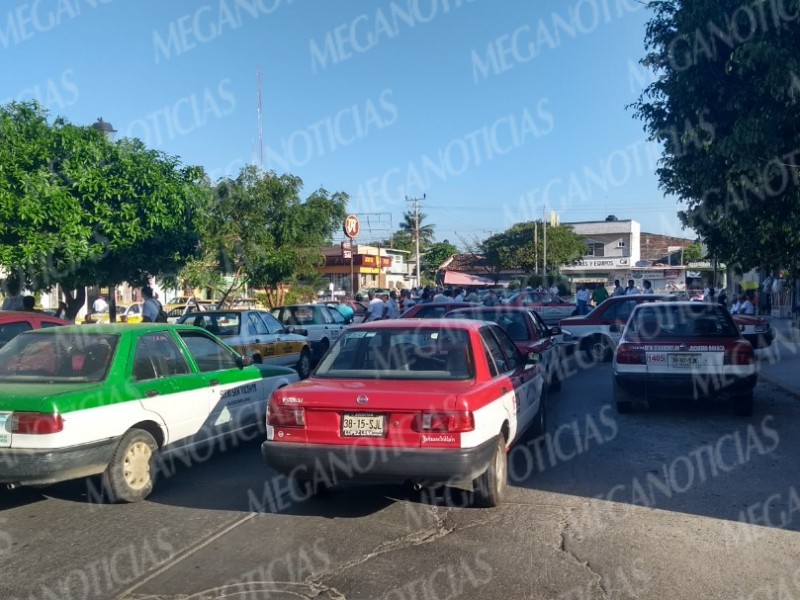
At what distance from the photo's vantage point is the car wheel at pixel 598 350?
53.9ft

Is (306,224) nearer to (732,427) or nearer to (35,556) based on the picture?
(732,427)

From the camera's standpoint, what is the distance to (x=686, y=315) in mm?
10297

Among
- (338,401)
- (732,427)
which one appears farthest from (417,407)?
(732,427)

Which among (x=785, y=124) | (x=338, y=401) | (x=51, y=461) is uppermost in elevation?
(x=785, y=124)

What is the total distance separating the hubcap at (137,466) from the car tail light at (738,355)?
6961mm

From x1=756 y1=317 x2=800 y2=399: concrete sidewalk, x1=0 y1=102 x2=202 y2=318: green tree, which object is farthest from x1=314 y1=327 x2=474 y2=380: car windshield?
x1=756 y1=317 x2=800 y2=399: concrete sidewalk

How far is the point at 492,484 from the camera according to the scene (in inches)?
234

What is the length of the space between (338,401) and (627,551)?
2308 millimetres

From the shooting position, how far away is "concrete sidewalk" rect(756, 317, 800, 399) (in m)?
12.7

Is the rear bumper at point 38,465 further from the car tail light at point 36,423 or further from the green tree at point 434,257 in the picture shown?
the green tree at point 434,257

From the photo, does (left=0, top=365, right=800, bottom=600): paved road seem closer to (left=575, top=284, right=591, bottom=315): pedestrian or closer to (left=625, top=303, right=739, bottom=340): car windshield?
(left=625, top=303, right=739, bottom=340): car windshield

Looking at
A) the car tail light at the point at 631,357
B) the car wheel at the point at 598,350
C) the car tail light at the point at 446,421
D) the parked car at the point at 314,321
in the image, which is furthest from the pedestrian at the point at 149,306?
the car tail light at the point at 446,421

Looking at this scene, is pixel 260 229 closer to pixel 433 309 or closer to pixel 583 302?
pixel 433 309

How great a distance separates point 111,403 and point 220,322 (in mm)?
6942
